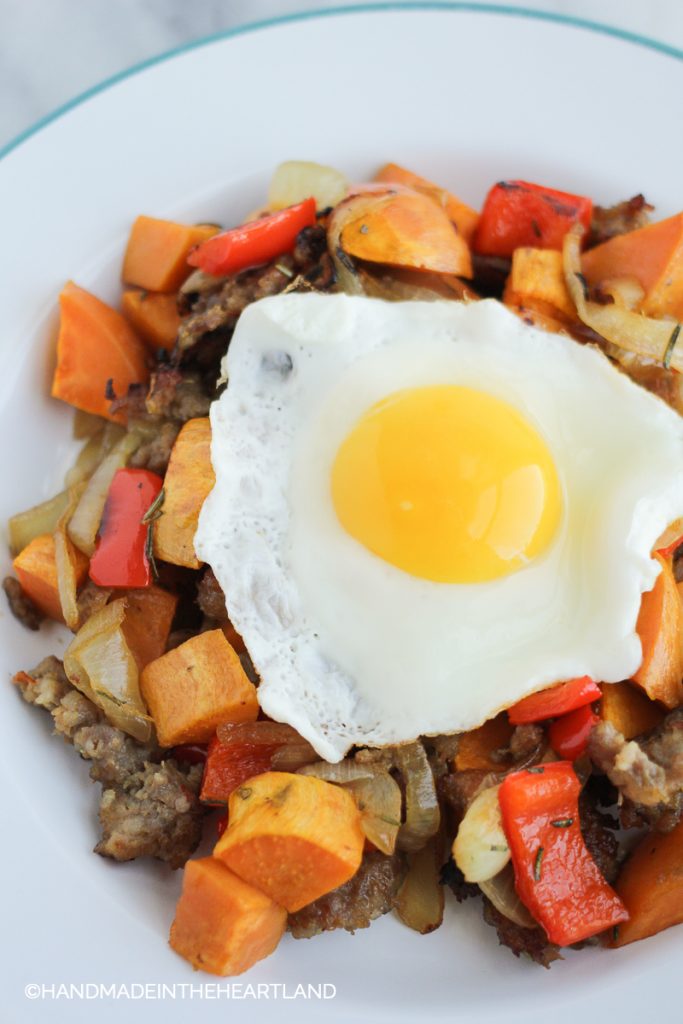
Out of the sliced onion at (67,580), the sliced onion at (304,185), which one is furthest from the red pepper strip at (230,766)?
the sliced onion at (304,185)

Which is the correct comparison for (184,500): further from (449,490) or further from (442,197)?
(442,197)

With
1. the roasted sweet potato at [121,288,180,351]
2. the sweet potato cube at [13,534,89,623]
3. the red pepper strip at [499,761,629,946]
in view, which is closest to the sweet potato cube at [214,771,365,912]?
the red pepper strip at [499,761,629,946]

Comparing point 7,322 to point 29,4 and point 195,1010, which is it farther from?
point 195,1010

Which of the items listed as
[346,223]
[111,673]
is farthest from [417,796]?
[346,223]

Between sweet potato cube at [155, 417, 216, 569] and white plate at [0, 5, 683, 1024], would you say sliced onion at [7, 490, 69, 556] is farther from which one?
sweet potato cube at [155, 417, 216, 569]

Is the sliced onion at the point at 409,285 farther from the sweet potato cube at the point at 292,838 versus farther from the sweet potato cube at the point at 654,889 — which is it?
the sweet potato cube at the point at 654,889

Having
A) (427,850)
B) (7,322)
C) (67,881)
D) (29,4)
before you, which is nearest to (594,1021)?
(427,850)
